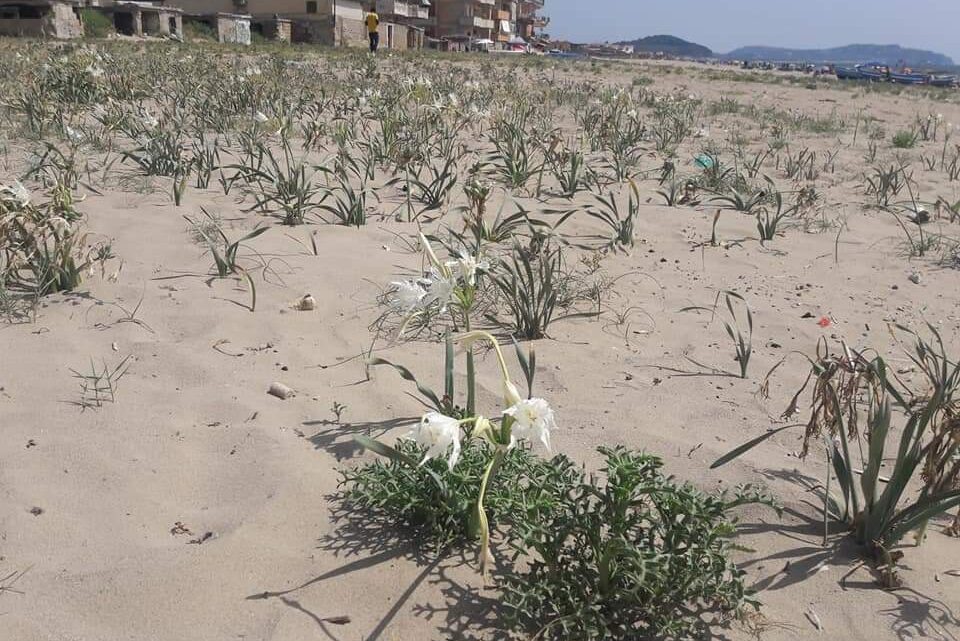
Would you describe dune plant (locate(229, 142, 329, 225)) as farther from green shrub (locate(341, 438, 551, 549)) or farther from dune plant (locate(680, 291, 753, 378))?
green shrub (locate(341, 438, 551, 549))

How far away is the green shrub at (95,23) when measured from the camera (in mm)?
28797

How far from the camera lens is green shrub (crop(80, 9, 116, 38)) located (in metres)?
28.8

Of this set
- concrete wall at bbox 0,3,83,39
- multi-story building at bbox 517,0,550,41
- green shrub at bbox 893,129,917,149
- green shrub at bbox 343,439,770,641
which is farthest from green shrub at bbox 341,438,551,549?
multi-story building at bbox 517,0,550,41

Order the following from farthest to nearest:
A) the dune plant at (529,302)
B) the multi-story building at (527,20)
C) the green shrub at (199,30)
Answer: the multi-story building at (527,20)
the green shrub at (199,30)
the dune plant at (529,302)

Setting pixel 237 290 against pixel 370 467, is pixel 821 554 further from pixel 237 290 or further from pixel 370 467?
pixel 237 290

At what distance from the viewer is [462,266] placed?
1746 millimetres

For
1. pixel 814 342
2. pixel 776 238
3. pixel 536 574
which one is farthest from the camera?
pixel 776 238

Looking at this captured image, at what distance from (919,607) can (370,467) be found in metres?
1.26

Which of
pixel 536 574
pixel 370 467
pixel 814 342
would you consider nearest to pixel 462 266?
pixel 370 467

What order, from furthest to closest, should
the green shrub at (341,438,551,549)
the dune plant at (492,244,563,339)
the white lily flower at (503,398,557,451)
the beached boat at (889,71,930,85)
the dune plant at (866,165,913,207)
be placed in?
the beached boat at (889,71,930,85) < the dune plant at (866,165,913,207) < the dune plant at (492,244,563,339) < the green shrub at (341,438,551,549) < the white lily flower at (503,398,557,451)

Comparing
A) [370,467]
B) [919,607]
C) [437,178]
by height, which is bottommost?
[919,607]

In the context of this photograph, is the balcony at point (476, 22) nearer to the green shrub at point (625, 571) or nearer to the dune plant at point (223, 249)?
the dune plant at point (223, 249)

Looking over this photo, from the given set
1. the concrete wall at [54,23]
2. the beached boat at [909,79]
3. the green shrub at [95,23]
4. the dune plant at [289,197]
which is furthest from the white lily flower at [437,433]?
the beached boat at [909,79]

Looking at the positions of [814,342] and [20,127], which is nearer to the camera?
[814,342]
